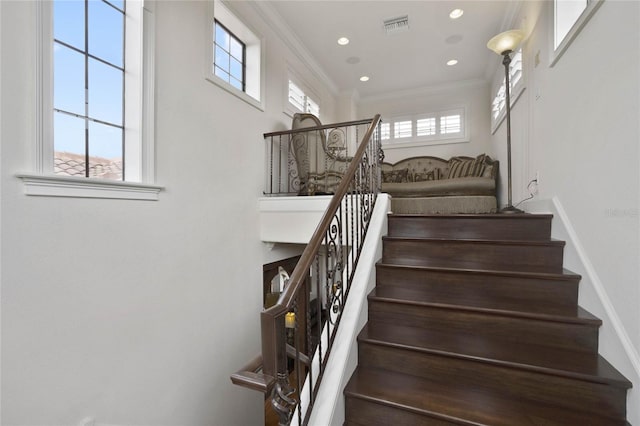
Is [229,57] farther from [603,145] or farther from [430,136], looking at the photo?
[430,136]

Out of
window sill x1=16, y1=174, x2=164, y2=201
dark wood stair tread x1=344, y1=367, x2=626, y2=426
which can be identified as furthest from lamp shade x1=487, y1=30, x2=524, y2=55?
window sill x1=16, y1=174, x2=164, y2=201

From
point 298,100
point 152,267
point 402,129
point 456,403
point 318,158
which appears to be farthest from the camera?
point 402,129

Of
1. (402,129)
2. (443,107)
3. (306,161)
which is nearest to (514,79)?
(443,107)

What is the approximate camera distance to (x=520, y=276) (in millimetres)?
1770

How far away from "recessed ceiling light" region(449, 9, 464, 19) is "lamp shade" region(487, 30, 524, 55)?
817mm

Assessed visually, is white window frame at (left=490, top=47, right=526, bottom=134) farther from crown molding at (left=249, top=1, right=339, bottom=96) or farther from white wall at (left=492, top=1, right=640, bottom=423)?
crown molding at (left=249, top=1, right=339, bottom=96)

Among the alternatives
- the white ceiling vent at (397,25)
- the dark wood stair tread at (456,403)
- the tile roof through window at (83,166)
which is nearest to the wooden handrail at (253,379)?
the dark wood stair tread at (456,403)

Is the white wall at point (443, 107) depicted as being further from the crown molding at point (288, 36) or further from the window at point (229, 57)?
the window at point (229, 57)

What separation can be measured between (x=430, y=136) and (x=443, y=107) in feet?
1.91

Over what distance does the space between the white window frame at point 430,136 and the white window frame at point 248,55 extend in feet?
10.3

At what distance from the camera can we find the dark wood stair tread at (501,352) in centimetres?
129

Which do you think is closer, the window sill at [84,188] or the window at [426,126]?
the window sill at [84,188]

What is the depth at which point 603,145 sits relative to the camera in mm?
1479

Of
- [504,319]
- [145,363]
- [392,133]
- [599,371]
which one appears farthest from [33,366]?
[392,133]
